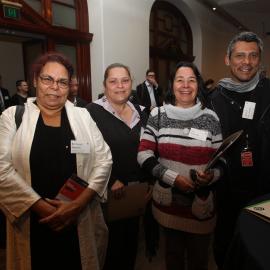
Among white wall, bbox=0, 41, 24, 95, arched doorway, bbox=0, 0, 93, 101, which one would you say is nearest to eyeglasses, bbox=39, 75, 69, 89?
arched doorway, bbox=0, 0, 93, 101

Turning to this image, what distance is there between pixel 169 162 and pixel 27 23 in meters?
3.84

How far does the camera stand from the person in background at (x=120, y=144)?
1.93 metres

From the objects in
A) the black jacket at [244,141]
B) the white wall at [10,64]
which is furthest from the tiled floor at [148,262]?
the white wall at [10,64]

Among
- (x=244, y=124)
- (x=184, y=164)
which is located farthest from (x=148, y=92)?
(x=184, y=164)

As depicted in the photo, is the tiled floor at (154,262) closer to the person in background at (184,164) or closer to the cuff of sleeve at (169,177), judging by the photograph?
the person in background at (184,164)

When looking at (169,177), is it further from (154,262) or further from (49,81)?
(154,262)

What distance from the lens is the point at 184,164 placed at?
1.68 m

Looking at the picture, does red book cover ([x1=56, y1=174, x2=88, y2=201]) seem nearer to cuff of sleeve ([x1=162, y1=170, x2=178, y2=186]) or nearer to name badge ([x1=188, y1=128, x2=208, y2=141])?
cuff of sleeve ([x1=162, y1=170, x2=178, y2=186])

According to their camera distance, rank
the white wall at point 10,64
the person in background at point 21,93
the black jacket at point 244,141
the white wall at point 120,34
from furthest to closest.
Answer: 1. the white wall at point 10,64
2. the person in background at point 21,93
3. the white wall at point 120,34
4. the black jacket at point 244,141

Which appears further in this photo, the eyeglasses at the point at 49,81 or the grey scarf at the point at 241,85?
the grey scarf at the point at 241,85

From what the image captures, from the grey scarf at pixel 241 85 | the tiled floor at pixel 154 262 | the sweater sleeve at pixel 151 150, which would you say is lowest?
the tiled floor at pixel 154 262

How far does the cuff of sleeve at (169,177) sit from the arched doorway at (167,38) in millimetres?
6168

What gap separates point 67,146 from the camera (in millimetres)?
1554

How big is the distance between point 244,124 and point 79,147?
109cm
